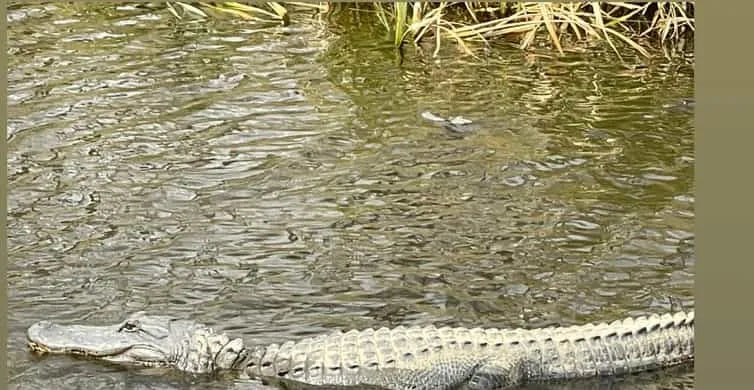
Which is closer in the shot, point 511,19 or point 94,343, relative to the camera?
point 94,343

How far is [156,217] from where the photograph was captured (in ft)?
11.0

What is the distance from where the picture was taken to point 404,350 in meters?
3.27

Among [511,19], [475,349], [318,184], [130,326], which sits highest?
[511,19]

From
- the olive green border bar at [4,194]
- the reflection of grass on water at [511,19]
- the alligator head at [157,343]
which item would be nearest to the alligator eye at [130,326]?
the alligator head at [157,343]

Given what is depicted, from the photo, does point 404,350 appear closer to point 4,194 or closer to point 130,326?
point 130,326

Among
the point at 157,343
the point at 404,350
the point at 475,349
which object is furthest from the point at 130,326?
the point at 475,349

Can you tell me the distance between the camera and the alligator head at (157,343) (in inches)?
127

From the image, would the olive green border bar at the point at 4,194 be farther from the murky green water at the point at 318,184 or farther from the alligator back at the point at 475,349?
the alligator back at the point at 475,349

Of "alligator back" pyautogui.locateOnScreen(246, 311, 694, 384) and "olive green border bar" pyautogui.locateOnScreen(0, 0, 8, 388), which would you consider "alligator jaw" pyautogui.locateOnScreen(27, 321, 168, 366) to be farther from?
"alligator back" pyautogui.locateOnScreen(246, 311, 694, 384)

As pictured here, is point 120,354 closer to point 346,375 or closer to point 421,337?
point 346,375

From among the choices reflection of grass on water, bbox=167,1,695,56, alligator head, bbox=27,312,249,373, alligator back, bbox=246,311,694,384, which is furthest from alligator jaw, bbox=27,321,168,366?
reflection of grass on water, bbox=167,1,695,56

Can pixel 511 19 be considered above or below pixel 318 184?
above

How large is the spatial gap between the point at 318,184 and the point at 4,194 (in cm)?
89

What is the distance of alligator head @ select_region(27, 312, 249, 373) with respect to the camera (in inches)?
127
